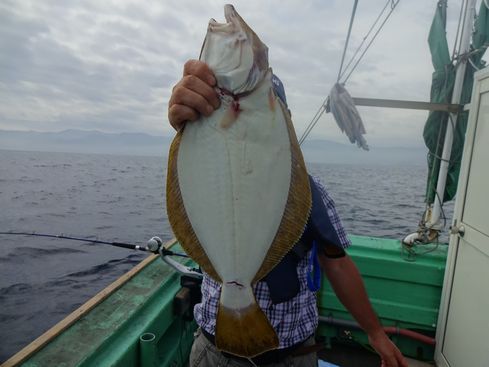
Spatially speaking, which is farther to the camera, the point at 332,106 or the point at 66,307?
the point at 66,307

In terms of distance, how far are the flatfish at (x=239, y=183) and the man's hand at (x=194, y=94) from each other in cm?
4

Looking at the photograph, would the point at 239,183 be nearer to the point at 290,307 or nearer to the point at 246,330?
the point at 246,330

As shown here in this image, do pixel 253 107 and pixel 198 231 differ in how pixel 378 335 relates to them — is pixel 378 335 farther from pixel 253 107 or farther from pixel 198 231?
pixel 253 107

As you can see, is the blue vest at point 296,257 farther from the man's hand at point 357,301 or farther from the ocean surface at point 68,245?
the ocean surface at point 68,245

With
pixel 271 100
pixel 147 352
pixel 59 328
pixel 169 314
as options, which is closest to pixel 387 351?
pixel 271 100

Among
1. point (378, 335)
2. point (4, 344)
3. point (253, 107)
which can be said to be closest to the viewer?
point (253, 107)

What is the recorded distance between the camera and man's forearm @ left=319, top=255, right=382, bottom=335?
1.78 m

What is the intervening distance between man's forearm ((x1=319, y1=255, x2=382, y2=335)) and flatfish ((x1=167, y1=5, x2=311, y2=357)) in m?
0.57

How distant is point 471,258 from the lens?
297 cm

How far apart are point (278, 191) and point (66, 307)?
7649mm

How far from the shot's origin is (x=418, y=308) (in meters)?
3.72

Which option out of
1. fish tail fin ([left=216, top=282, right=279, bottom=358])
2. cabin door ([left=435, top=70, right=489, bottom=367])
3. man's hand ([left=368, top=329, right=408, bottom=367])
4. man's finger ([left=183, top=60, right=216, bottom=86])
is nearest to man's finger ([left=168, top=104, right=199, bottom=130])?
man's finger ([left=183, top=60, right=216, bottom=86])

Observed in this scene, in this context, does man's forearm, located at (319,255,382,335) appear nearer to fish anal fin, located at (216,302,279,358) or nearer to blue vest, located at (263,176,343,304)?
blue vest, located at (263,176,343,304)

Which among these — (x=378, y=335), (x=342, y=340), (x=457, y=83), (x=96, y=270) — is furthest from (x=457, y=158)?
(x=96, y=270)
